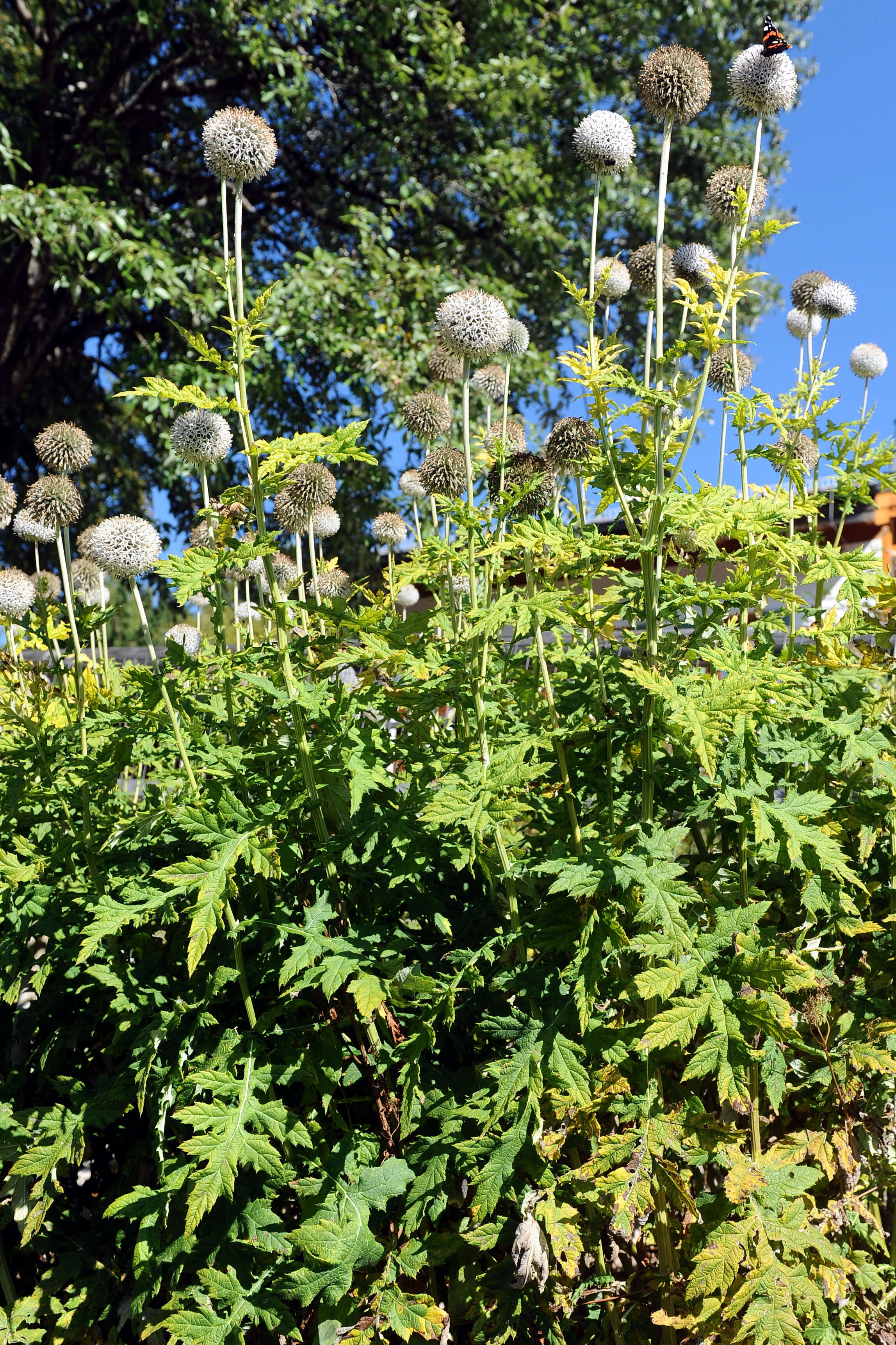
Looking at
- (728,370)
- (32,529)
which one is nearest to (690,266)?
(728,370)

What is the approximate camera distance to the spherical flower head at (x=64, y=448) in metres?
3.23

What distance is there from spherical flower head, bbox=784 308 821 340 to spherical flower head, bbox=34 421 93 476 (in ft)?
8.01

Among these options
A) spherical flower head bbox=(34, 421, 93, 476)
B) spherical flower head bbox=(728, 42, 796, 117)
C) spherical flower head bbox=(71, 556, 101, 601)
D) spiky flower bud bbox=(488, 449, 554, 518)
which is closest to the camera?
spiky flower bud bbox=(488, 449, 554, 518)

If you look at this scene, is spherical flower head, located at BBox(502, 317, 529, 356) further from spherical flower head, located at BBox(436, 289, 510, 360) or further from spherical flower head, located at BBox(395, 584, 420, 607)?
spherical flower head, located at BBox(395, 584, 420, 607)

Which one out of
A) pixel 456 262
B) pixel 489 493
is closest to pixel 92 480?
pixel 456 262

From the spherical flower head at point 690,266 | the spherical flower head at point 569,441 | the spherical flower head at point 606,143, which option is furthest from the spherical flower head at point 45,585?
the spherical flower head at point 690,266

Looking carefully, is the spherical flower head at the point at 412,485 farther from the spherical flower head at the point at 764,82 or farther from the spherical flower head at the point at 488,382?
the spherical flower head at the point at 764,82

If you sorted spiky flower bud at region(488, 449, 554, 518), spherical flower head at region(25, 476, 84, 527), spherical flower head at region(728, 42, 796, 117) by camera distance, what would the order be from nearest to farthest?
1. spiky flower bud at region(488, 449, 554, 518)
2. spherical flower head at region(728, 42, 796, 117)
3. spherical flower head at region(25, 476, 84, 527)

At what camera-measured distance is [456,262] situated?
1234cm

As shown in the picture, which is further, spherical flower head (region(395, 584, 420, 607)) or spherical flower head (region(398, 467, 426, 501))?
spherical flower head (region(395, 584, 420, 607))

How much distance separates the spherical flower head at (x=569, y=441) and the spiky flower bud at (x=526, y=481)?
4 cm

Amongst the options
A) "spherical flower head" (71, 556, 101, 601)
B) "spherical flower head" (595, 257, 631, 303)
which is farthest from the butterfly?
"spherical flower head" (71, 556, 101, 601)

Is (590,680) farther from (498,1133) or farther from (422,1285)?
(422,1285)

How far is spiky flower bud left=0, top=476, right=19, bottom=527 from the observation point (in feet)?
9.68
